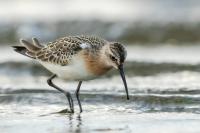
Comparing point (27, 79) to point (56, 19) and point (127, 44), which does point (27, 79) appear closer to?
point (127, 44)

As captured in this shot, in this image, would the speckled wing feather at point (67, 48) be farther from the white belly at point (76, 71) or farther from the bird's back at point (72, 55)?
the white belly at point (76, 71)

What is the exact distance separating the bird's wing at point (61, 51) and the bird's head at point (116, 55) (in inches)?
21.7

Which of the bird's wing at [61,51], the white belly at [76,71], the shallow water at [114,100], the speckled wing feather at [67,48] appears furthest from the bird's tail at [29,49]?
the white belly at [76,71]

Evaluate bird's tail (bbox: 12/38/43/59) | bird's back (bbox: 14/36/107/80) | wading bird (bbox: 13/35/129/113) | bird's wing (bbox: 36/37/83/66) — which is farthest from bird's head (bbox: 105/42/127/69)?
bird's tail (bbox: 12/38/43/59)

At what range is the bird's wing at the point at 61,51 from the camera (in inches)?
449

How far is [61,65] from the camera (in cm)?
1156

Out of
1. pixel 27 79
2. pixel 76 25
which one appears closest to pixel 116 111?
pixel 27 79

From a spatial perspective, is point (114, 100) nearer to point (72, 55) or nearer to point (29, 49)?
point (72, 55)

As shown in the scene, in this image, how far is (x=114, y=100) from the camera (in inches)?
488

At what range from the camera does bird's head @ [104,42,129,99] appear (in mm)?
10727

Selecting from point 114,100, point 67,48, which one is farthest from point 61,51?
point 114,100

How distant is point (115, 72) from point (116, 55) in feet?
15.3

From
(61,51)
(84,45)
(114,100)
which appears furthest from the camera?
(114,100)

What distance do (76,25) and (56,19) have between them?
101 cm
